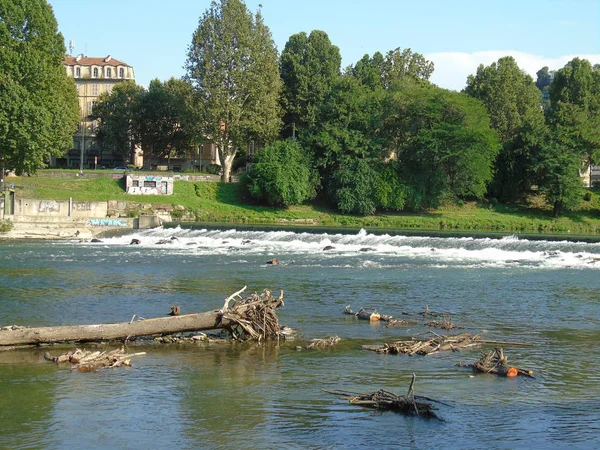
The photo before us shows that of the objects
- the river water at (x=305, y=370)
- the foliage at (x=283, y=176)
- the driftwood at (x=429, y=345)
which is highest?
the foliage at (x=283, y=176)

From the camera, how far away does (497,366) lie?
16.1 meters

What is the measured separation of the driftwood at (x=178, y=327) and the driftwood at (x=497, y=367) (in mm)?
4700

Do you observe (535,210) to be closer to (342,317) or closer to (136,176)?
(136,176)

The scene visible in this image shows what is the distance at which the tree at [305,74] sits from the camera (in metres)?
77.8

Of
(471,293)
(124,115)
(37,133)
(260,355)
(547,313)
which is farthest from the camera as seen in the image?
(124,115)

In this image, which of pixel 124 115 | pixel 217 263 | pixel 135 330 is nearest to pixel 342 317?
pixel 135 330

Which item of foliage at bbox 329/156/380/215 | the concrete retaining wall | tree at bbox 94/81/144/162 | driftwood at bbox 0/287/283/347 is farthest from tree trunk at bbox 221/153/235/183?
driftwood at bbox 0/287/283/347

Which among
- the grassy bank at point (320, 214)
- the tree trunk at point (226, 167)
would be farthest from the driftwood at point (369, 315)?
the tree trunk at point (226, 167)

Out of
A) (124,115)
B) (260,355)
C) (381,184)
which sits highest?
(124,115)

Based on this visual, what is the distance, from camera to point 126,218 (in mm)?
56656

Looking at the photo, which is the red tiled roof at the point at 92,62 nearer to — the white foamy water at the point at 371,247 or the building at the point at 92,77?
the building at the point at 92,77

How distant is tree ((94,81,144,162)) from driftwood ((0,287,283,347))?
73.3 m

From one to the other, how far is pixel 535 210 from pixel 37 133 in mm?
43931

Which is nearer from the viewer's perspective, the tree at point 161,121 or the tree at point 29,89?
the tree at point 29,89
